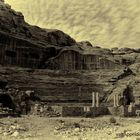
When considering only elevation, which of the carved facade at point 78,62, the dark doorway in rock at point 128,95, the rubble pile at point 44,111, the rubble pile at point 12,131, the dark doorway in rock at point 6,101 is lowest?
the rubble pile at point 12,131

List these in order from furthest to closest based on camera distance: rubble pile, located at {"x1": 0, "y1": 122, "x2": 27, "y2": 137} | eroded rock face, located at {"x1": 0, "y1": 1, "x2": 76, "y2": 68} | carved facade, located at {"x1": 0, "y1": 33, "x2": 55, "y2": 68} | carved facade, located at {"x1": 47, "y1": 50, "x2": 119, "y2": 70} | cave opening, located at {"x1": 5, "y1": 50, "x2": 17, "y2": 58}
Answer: carved facade, located at {"x1": 47, "y1": 50, "x2": 119, "y2": 70} < cave opening, located at {"x1": 5, "y1": 50, "x2": 17, "y2": 58} < eroded rock face, located at {"x1": 0, "y1": 1, "x2": 76, "y2": 68} < carved facade, located at {"x1": 0, "y1": 33, "x2": 55, "y2": 68} < rubble pile, located at {"x1": 0, "y1": 122, "x2": 27, "y2": 137}

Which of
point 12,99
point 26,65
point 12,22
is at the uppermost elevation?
point 12,22

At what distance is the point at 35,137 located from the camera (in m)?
25.1

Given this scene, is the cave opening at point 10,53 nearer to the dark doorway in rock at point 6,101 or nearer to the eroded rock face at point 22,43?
the eroded rock face at point 22,43

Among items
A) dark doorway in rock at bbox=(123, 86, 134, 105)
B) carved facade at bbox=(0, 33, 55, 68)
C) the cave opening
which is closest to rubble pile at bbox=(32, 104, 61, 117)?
dark doorway in rock at bbox=(123, 86, 134, 105)

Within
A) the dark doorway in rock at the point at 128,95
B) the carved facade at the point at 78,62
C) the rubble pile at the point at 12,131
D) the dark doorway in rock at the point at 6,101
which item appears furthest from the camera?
the carved facade at the point at 78,62

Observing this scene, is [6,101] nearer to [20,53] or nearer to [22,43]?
[20,53]

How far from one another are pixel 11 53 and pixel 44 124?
3658cm

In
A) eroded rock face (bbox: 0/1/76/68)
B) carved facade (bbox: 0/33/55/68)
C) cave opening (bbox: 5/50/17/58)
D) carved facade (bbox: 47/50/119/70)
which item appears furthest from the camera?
carved facade (bbox: 47/50/119/70)

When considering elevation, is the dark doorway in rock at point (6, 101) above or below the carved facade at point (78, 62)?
below

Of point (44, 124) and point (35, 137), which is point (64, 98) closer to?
point (44, 124)

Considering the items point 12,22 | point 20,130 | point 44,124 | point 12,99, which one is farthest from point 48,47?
point 20,130

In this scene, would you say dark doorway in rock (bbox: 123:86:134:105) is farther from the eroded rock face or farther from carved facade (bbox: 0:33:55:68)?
carved facade (bbox: 0:33:55:68)

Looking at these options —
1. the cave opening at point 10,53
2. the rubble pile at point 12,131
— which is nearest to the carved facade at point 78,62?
the cave opening at point 10,53
